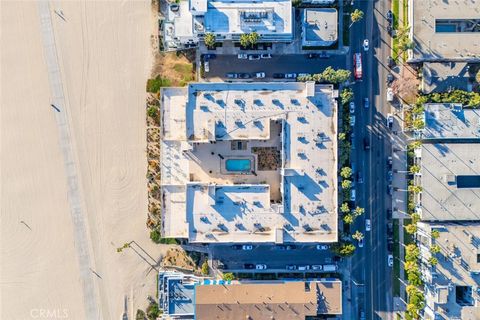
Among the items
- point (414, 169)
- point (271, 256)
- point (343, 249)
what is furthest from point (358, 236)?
point (271, 256)

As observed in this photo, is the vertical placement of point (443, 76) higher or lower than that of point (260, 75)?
lower

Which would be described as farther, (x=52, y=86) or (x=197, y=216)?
(x=52, y=86)

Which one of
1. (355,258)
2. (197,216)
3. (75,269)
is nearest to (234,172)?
(197,216)

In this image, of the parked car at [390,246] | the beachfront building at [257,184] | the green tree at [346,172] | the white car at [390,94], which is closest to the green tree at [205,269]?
the beachfront building at [257,184]

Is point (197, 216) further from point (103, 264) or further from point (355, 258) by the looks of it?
point (355, 258)

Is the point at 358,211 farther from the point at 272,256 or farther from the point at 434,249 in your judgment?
the point at 272,256

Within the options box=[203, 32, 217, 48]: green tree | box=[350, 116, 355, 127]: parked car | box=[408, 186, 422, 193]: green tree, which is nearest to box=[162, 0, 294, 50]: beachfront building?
box=[203, 32, 217, 48]: green tree
